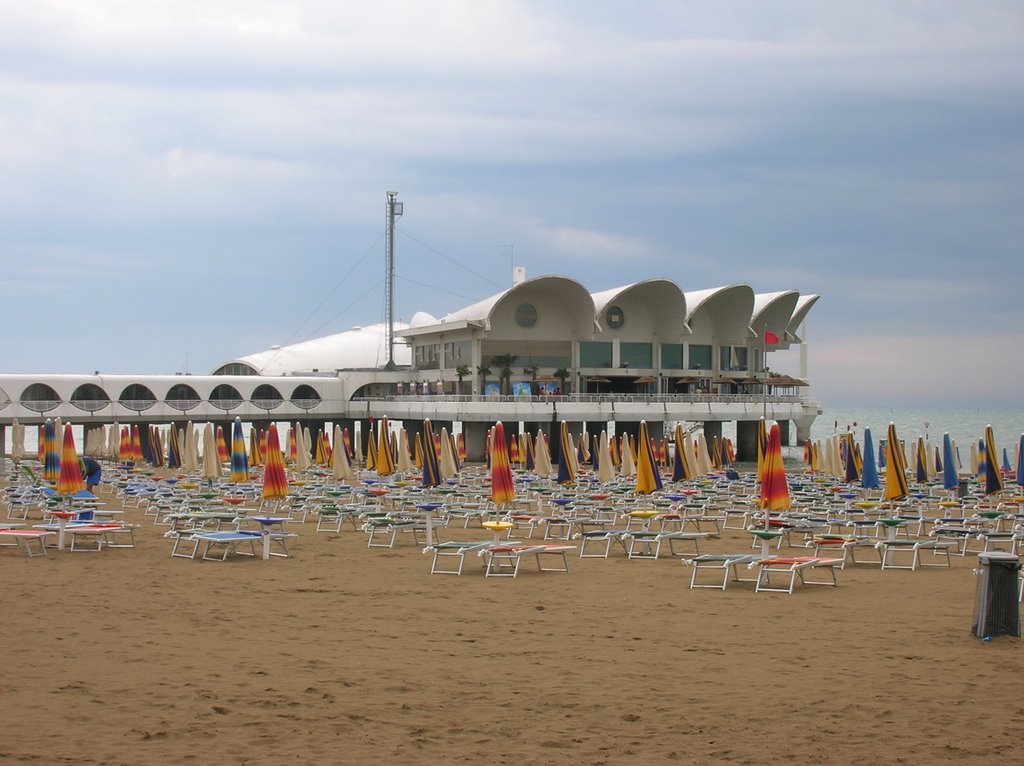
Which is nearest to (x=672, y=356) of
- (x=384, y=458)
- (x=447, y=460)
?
(x=447, y=460)

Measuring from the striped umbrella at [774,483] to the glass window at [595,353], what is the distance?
3423 cm

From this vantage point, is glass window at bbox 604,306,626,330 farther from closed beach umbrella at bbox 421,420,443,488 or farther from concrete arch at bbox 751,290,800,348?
closed beach umbrella at bbox 421,420,443,488

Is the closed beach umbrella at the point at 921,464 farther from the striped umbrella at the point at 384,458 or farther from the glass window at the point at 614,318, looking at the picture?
the glass window at the point at 614,318

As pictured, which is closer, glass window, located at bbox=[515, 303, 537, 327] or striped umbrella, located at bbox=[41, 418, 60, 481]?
striped umbrella, located at bbox=[41, 418, 60, 481]

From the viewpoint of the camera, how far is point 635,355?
4900 centimetres

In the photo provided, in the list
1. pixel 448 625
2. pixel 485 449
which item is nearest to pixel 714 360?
pixel 485 449

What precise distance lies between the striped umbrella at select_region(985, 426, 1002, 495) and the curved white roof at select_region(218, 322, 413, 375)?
42.4 meters

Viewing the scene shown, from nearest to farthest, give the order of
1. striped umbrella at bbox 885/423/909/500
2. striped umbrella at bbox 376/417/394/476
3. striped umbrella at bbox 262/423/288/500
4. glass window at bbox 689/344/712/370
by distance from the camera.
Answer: striped umbrella at bbox 885/423/909/500
striped umbrella at bbox 262/423/288/500
striped umbrella at bbox 376/417/394/476
glass window at bbox 689/344/712/370

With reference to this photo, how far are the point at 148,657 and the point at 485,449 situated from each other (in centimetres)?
3489

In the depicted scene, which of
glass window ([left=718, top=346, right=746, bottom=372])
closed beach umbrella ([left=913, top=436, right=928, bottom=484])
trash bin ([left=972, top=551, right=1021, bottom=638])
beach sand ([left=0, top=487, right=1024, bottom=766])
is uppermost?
glass window ([left=718, top=346, right=746, bottom=372])

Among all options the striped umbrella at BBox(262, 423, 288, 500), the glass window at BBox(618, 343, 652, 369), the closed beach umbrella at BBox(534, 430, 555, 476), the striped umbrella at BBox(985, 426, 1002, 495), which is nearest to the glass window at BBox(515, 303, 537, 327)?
the glass window at BBox(618, 343, 652, 369)

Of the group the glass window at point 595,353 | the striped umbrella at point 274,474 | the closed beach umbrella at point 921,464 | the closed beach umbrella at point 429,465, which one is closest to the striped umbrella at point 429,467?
the closed beach umbrella at point 429,465

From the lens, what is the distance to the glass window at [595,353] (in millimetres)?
47875

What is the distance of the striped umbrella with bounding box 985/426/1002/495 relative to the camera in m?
19.5
